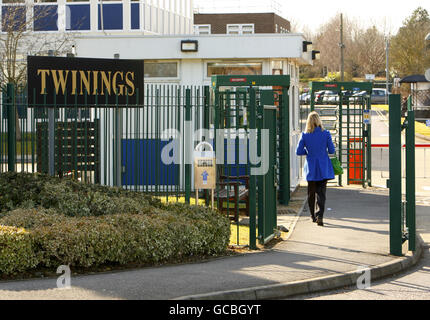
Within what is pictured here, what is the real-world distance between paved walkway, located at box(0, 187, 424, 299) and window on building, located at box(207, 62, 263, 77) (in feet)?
21.1

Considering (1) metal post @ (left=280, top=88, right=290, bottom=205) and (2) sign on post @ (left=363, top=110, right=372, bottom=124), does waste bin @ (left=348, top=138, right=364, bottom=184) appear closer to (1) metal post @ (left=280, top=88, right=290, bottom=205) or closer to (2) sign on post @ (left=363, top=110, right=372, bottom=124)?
(2) sign on post @ (left=363, top=110, right=372, bottom=124)

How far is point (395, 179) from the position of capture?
10844mm

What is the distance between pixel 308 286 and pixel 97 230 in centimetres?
250

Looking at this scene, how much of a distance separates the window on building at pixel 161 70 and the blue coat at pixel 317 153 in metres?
6.66

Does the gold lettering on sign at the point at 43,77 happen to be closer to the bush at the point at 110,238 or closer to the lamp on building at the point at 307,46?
the bush at the point at 110,238

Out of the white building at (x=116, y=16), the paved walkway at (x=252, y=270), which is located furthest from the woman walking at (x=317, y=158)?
the white building at (x=116, y=16)

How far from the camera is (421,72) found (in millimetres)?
68562

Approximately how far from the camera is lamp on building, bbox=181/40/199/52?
63.2 feet

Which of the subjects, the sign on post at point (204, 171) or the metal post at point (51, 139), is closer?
the sign on post at point (204, 171)

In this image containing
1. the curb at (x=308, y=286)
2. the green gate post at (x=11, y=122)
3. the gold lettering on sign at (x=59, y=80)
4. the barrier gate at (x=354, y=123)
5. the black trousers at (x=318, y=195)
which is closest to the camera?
the curb at (x=308, y=286)

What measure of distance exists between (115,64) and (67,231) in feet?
14.4

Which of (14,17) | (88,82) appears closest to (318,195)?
(88,82)

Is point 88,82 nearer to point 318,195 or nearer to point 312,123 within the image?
point 312,123

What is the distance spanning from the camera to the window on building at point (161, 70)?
1977 cm
